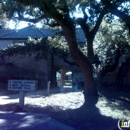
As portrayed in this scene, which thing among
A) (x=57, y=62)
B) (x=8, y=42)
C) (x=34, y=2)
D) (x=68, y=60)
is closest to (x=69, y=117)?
(x=34, y=2)

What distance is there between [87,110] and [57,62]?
21.1 metres

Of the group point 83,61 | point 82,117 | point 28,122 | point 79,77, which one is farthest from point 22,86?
point 79,77

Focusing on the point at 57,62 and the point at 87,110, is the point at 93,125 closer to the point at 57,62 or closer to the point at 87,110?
the point at 87,110

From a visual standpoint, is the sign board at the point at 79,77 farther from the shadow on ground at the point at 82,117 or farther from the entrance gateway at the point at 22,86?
the entrance gateway at the point at 22,86

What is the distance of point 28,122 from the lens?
913cm

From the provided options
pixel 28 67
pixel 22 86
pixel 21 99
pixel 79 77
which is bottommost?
pixel 21 99

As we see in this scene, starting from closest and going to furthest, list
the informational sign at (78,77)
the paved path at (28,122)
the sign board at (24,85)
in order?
the paved path at (28,122)
the sign board at (24,85)
the informational sign at (78,77)

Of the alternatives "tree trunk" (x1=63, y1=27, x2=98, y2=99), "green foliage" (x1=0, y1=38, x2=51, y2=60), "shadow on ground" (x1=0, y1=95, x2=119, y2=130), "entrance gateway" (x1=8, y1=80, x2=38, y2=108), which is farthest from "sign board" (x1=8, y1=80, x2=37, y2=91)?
"green foliage" (x1=0, y1=38, x2=51, y2=60)

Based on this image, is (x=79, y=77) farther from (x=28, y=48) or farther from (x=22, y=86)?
(x=22, y=86)

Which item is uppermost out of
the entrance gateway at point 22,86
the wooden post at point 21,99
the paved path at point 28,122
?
the entrance gateway at point 22,86

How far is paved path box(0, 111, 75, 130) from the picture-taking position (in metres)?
8.47

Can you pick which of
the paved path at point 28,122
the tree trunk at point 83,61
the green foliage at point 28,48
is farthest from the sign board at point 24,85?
the green foliage at point 28,48

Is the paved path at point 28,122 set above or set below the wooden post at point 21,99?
below

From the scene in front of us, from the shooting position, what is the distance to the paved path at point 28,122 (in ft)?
27.8
